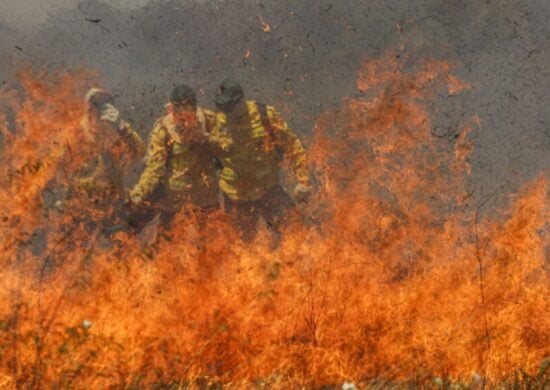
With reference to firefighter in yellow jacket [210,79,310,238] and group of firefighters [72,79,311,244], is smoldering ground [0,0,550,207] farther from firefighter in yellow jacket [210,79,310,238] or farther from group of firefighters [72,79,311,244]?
firefighter in yellow jacket [210,79,310,238]

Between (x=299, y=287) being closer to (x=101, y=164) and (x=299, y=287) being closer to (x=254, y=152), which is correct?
(x=254, y=152)

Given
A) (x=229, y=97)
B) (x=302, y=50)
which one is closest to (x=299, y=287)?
(x=229, y=97)

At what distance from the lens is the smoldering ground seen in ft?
30.0

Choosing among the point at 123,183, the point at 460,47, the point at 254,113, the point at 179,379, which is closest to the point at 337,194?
the point at 254,113

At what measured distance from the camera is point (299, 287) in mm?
5160

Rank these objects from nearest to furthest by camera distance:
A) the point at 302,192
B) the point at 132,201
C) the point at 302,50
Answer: the point at 302,192 < the point at 132,201 < the point at 302,50

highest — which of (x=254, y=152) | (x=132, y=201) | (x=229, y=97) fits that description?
(x=229, y=97)

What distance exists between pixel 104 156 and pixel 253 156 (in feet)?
3.97

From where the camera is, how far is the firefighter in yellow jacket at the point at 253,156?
608 cm

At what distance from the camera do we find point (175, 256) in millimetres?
6215

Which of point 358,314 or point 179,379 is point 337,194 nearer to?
point 358,314

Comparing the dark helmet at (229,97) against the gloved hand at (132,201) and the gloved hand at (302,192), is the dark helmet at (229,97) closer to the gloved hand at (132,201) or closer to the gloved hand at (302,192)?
the gloved hand at (302,192)

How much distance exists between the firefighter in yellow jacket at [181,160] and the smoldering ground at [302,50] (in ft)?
8.47

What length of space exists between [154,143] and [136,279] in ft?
3.95
